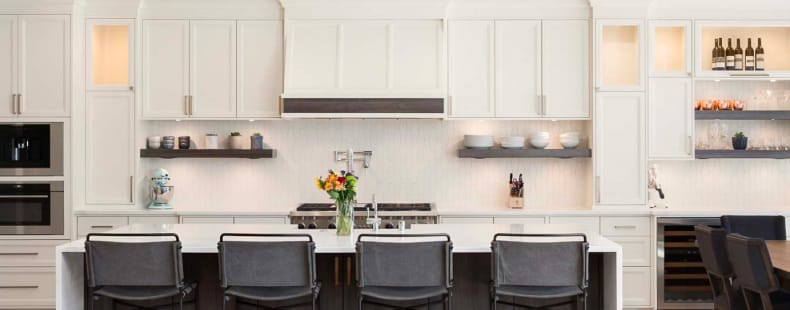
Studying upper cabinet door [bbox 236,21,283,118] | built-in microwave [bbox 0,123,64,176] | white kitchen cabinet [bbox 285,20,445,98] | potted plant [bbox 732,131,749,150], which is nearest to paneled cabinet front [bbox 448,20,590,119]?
white kitchen cabinet [bbox 285,20,445,98]

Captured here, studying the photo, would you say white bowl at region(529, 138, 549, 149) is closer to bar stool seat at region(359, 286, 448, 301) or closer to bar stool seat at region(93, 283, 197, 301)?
bar stool seat at region(359, 286, 448, 301)

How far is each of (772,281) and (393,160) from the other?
371cm

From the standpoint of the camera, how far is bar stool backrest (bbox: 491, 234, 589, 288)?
395 cm

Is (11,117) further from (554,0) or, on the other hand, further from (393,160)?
(554,0)

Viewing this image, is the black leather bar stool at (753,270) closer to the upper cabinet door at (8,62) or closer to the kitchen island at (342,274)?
the kitchen island at (342,274)

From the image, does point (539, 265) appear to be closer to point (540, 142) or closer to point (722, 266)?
point (722, 266)

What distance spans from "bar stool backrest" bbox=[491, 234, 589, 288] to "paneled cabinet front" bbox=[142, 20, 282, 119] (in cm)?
324

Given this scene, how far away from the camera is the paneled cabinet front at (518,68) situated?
21.5ft

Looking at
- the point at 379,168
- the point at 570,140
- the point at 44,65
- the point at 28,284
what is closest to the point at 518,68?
the point at 570,140

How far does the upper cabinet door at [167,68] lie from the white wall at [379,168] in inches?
16.7

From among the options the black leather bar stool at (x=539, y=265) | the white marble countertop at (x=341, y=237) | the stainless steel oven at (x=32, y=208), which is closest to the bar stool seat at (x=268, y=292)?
Answer: the white marble countertop at (x=341, y=237)

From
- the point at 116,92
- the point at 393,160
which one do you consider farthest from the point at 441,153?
the point at 116,92

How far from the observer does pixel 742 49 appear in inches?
267

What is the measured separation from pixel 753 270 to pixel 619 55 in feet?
10.6
